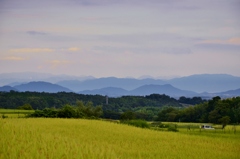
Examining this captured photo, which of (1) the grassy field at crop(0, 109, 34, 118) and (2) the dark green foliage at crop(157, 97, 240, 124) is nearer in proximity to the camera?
(1) the grassy field at crop(0, 109, 34, 118)

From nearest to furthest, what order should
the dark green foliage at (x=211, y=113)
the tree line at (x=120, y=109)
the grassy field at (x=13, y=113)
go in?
the grassy field at (x=13, y=113) → the tree line at (x=120, y=109) → the dark green foliage at (x=211, y=113)

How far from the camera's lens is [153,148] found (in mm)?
21859

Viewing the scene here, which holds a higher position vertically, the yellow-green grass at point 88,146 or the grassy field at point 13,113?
the grassy field at point 13,113

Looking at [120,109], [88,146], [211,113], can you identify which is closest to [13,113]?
[211,113]

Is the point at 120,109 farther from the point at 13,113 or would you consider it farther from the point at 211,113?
the point at 13,113

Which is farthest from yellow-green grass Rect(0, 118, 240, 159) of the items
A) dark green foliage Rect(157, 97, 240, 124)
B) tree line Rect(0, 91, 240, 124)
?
dark green foliage Rect(157, 97, 240, 124)

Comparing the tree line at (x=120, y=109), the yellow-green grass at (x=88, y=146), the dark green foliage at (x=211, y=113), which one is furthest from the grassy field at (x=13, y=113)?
the dark green foliage at (x=211, y=113)

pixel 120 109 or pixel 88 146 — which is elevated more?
pixel 120 109

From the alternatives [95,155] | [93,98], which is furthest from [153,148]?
[93,98]

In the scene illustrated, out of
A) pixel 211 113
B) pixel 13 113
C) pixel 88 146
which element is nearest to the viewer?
pixel 88 146

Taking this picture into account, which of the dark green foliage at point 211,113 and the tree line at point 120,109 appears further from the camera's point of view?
the dark green foliage at point 211,113

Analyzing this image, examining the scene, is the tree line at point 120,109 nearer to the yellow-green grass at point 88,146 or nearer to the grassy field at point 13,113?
the grassy field at point 13,113

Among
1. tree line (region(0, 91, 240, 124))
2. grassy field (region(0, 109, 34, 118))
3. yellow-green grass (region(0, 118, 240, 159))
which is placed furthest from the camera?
tree line (region(0, 91, 240, 124))

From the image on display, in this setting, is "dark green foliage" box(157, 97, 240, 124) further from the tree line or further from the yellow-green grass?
the yellow-green grass
